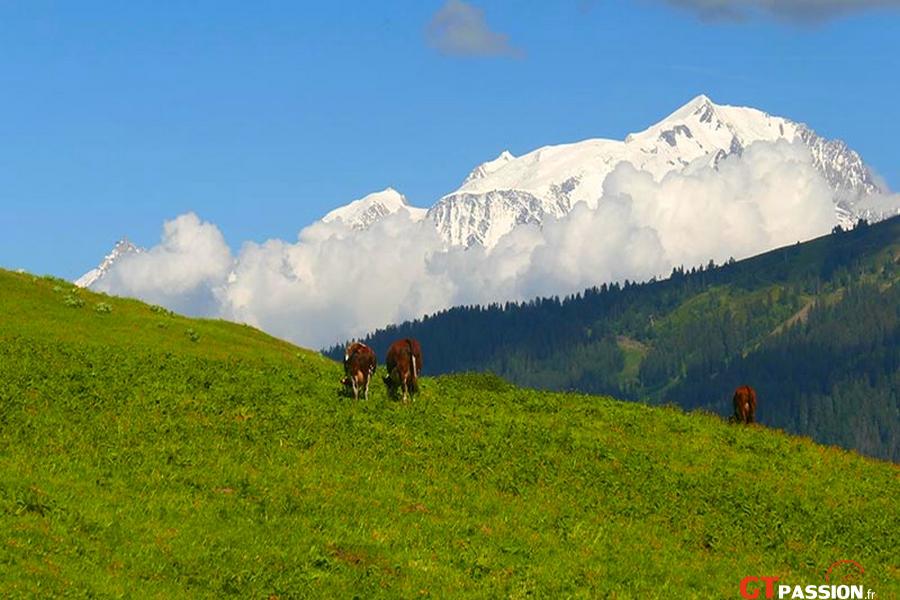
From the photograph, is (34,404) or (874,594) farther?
(34,404)

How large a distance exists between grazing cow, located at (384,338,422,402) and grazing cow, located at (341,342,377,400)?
0.99 m

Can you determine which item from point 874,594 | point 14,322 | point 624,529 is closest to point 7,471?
point 624,529

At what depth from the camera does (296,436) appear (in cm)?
4019

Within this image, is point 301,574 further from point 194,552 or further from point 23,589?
point 23,589

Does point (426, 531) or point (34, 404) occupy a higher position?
point (34, 404)

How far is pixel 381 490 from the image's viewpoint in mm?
35125

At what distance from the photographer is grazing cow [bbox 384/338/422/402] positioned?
1919 inches

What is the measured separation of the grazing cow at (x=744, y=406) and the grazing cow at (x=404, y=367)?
50.1 feet

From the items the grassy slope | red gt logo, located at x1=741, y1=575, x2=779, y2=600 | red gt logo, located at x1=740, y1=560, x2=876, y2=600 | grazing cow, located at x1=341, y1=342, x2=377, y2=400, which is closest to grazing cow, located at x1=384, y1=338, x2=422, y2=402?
grazing cow, located at x1=341, y1=342, x2=377, y2=400

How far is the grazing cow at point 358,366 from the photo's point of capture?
47.8 m

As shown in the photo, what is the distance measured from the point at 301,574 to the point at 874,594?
48.6 feet

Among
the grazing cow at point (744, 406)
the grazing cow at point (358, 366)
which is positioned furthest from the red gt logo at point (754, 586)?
the grazing cow at point (744, 406)

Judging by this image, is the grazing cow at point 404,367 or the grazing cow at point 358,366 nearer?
the grazing cow at point 358,366

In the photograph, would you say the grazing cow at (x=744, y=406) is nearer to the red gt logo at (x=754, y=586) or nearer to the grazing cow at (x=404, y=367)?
the grazing cow at (x=404, y=367)
